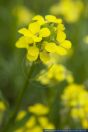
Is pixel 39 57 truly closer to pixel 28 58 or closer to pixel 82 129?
pixel 28 58

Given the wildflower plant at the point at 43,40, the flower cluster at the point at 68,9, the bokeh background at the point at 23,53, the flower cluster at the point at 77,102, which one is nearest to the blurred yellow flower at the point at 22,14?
the bokeh background at the point at 23,53

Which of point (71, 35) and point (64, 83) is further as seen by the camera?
point (71, 35)

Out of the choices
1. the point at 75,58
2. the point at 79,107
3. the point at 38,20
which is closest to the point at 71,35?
the point at 75,58

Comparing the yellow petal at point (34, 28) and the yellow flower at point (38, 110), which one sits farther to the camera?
the yellow flower at point (38, 110)

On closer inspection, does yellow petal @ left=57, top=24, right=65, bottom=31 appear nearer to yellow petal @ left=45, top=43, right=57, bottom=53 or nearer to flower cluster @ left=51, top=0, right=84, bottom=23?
yellow petal @ left=45, top=43, right=57, bottom=53

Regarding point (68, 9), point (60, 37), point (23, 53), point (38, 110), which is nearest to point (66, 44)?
point (60, 37)

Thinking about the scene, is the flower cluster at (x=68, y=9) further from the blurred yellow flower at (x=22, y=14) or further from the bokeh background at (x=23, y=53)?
the blurred yellow flower at (x=22, y=14)

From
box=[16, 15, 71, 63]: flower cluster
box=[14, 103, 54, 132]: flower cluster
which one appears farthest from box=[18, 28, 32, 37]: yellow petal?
box=[14, 103, 54, 132]: flower cluster
